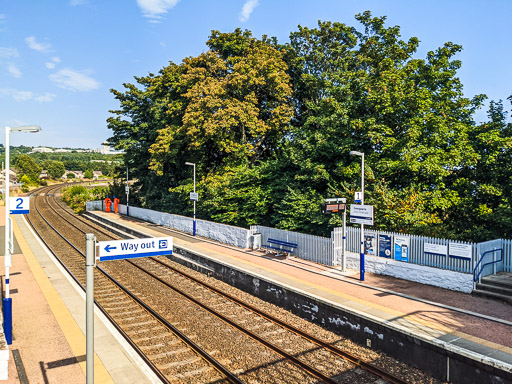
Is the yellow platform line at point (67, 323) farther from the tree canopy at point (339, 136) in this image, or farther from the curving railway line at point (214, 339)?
the tree canopy at point (339, 136)

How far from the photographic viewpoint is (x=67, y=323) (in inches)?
454

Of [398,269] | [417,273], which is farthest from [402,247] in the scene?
[417,273]

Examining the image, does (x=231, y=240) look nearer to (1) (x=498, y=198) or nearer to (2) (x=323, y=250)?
(2) (x=323, y=250)

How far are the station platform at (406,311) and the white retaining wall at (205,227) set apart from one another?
190 inches

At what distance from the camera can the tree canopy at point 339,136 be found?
67.5ft

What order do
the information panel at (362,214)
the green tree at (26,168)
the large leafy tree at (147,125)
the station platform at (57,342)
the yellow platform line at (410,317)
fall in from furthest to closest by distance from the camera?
the green tree at (26,168)
the large leafy tree at (147,125)
the information panel at (362,214)
the yellow platform line at (410,317)
the station platform at (57,342)

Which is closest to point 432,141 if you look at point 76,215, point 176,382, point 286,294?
point 286,294

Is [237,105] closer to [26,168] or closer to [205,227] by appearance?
[205,227]

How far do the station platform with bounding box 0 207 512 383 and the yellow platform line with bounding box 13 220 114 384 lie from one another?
2cm

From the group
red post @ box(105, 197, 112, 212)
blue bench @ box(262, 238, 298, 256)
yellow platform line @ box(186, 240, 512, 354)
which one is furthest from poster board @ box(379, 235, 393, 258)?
red post @ box(105, 197, 112, 212)

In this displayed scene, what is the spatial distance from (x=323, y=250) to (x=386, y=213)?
3.74 metres

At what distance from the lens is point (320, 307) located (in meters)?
12.5

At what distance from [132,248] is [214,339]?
565 cm

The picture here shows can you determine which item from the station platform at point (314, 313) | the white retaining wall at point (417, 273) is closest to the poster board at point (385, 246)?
the white retaining wall at point (417, 273)
